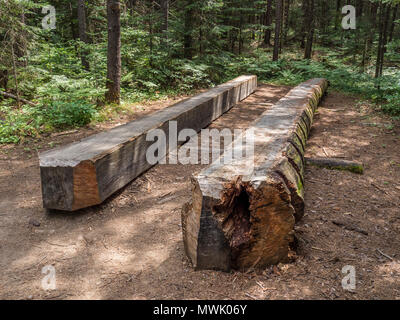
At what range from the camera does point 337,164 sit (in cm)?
493

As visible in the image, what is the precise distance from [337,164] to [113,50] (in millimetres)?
6353

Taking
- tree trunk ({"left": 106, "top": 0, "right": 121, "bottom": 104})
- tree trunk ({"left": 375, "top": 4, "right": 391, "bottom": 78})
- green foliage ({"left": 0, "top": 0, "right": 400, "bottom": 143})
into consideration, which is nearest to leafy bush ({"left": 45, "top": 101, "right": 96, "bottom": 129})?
green foliage ({"left": 0, "top": 0, "right": 400, "bottom": 143})

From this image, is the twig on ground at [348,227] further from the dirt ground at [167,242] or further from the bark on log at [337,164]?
the bark on log at [337,164]

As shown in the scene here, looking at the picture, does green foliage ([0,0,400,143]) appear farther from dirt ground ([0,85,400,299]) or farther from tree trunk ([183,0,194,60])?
dirt ground ([0,85,400,299])

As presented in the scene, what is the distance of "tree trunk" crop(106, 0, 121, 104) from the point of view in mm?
7746

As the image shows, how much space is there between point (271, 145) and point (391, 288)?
194 cm

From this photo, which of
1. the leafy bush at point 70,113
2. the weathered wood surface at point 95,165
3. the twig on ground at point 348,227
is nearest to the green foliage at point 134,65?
the leafy bush at point 70,113

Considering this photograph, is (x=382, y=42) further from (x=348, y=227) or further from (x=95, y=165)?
(x=95, y=165)

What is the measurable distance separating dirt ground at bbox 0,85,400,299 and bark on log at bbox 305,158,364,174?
145 millimetres

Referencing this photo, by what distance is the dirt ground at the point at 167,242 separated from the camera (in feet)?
8.52

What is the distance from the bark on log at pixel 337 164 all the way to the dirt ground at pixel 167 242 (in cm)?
15

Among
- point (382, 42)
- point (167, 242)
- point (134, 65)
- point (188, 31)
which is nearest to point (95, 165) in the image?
point (167, 242)
